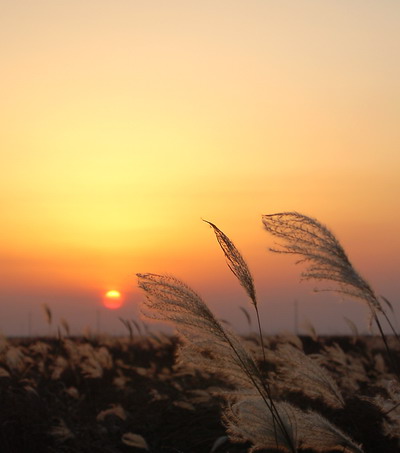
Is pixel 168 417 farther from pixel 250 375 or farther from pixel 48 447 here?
pixel 250 375

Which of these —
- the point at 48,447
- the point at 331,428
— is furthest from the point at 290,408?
the point at 48,447

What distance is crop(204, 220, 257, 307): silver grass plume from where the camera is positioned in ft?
9.50

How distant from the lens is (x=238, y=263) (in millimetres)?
2941

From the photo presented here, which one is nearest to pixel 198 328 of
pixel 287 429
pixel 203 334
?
pixel 203 334

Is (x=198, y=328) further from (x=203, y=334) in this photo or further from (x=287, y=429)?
(x=287, y=429)

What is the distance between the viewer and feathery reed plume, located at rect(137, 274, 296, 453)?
9.91 feet

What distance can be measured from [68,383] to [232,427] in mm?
8791

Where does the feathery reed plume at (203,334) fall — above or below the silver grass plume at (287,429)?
above

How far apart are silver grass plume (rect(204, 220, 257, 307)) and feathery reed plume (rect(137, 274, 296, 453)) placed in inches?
6.9

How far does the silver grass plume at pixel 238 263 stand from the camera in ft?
9.50

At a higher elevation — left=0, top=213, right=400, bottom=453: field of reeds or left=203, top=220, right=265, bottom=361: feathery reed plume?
left=203, top=220, right=265, bottom=361: feathery reed plume

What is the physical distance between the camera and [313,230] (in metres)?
3.27

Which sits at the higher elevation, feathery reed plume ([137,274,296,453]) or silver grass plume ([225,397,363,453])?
feathery reed plume ([137,274,296,453])

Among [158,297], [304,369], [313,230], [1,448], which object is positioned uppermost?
[313,230]
